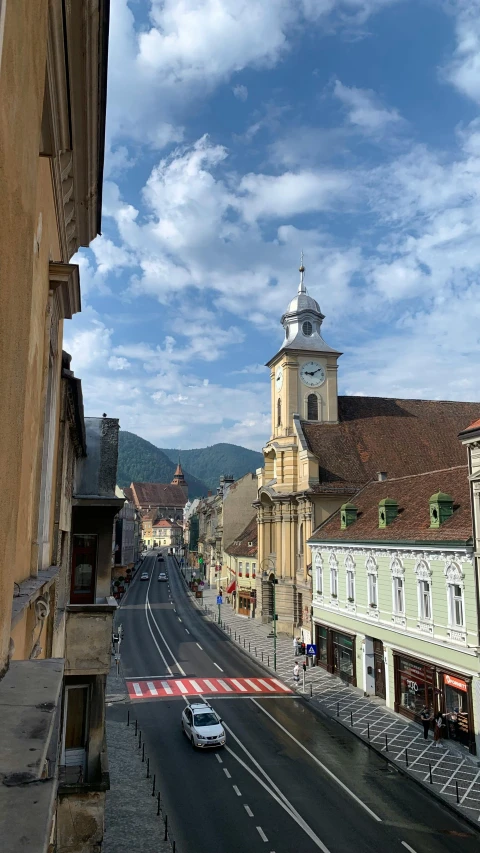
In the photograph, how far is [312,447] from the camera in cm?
5056

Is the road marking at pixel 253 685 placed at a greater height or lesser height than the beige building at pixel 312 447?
lesser

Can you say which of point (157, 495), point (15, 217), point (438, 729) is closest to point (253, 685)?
point (438, 729)

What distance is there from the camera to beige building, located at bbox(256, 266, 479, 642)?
A: 1891 inches

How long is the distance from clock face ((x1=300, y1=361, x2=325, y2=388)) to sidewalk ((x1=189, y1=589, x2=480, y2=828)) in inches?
947

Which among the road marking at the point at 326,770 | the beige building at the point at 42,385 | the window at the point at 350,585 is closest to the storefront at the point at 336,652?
the window at the point at 350,585

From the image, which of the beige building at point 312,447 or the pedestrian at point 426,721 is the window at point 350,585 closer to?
the pedestrian at point 426,721

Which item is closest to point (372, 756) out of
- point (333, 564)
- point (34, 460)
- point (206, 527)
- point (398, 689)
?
point (398, 689)

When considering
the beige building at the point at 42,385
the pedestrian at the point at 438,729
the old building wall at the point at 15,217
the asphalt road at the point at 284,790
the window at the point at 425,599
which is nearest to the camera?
the beige building at the point at 42,385

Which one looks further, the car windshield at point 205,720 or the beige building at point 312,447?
the beige building at point 312,447

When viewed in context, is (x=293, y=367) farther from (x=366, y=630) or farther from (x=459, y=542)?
(x=459, y=542)

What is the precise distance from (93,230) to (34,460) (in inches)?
212

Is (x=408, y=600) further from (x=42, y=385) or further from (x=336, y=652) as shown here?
(x=42, y=385)

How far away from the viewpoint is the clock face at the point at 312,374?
181 feet

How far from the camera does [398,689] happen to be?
94.7ft
